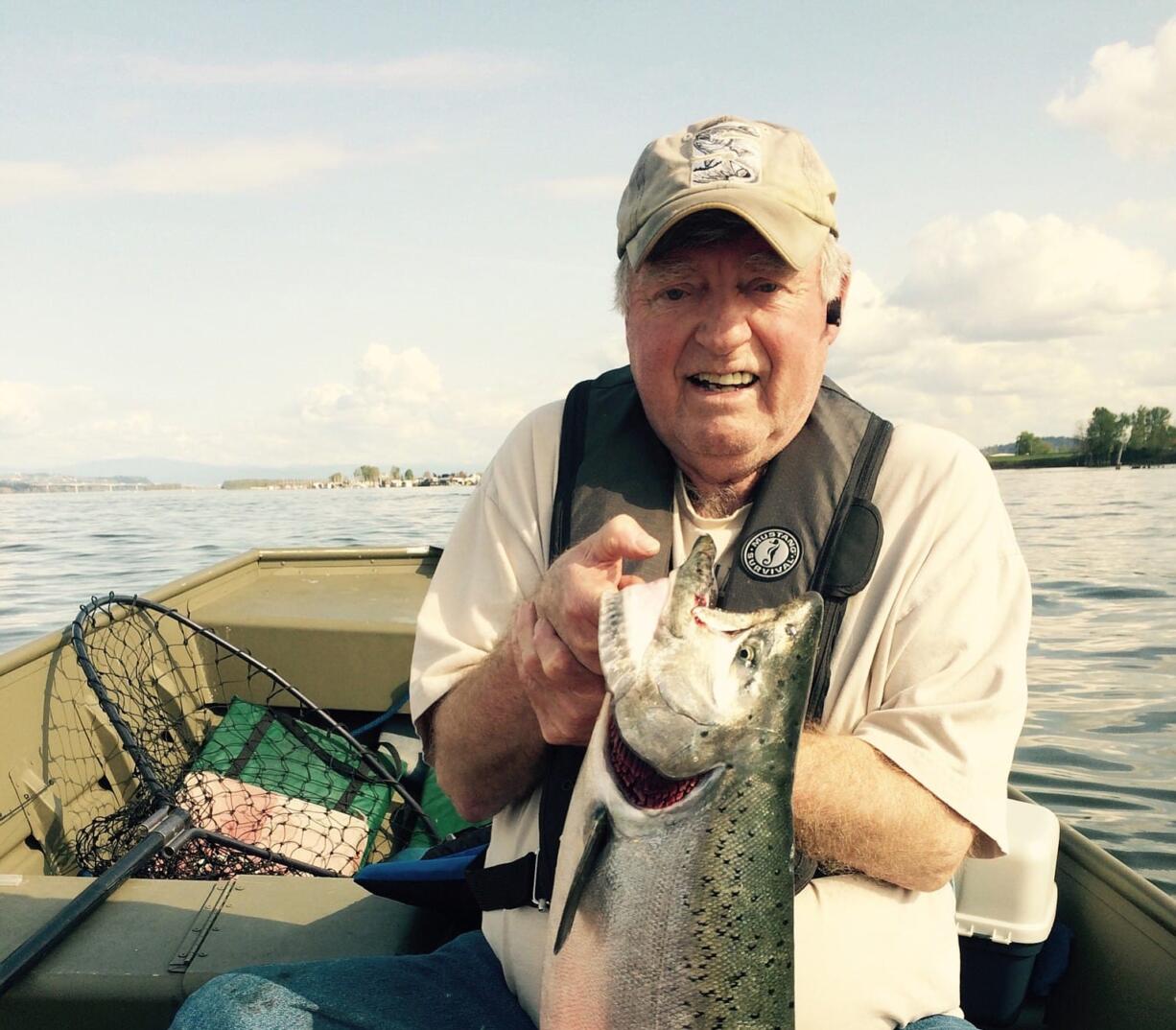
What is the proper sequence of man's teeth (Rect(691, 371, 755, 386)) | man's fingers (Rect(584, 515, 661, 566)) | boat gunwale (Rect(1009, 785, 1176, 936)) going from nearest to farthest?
man's fingers (Rect(584, 515, 661, 566)) < man's teeth (Rect(691, 371, 755, 386)) < boat gunwale (Rect(1009, 785, 1176, 936))

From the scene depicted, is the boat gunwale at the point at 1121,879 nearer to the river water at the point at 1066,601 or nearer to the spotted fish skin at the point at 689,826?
the spotted fish skin at the point at 689,826

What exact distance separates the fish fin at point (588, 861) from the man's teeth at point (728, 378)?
4.07 feet

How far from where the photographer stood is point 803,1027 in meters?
2.21

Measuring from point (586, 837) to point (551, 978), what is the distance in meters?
0.33

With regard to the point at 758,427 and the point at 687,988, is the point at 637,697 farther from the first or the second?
the point at 758,427

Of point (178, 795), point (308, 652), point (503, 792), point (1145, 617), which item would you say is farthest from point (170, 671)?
point (1145, 617)

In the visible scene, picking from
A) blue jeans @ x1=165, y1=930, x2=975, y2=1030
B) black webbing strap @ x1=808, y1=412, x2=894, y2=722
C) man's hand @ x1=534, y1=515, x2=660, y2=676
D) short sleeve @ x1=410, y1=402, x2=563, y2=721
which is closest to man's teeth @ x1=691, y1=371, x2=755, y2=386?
black webbing strap @ x1=808, y1=412, x2=894, y2=722

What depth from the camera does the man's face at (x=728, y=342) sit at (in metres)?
2.55

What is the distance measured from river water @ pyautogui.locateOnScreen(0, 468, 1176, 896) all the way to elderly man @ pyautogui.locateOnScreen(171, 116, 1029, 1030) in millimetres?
4545

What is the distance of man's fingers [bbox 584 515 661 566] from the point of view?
5.82 feet

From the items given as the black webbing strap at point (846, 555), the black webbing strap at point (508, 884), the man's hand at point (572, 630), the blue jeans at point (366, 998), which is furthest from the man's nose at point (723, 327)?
the blue jeans at point (366, 998)

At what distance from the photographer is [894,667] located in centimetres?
244

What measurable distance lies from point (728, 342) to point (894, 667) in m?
0.95

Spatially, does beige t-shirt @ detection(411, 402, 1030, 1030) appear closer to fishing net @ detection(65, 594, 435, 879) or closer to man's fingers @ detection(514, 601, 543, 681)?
man's fingers @ detection(514, 601, 543, 681)
